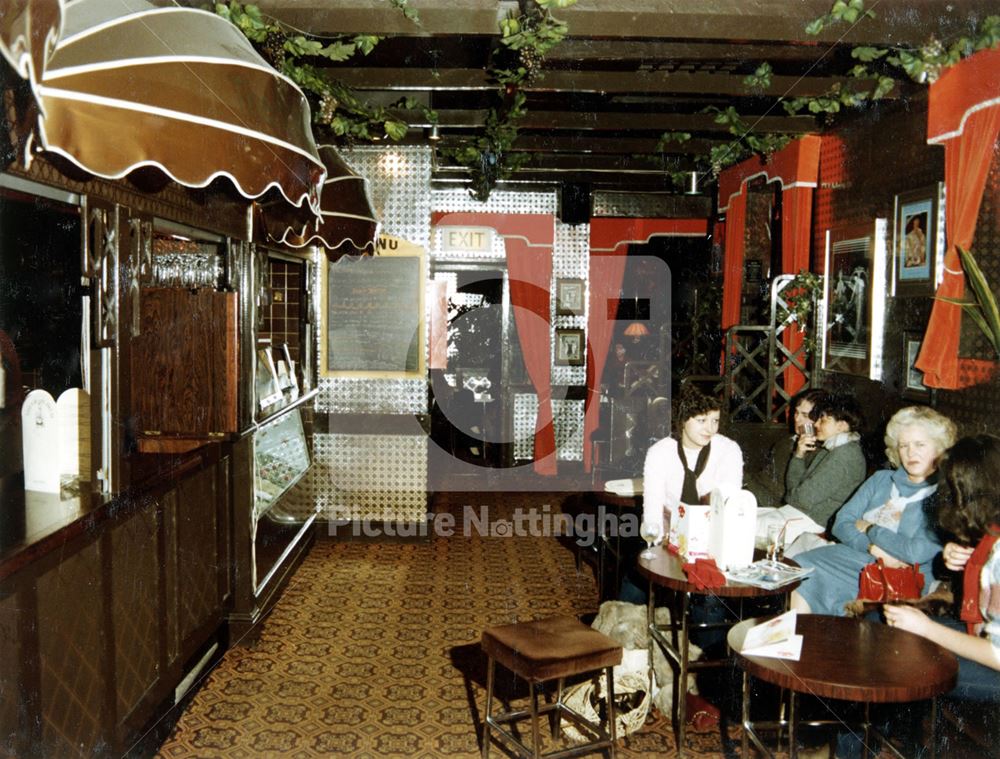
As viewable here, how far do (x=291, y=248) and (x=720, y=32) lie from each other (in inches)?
127

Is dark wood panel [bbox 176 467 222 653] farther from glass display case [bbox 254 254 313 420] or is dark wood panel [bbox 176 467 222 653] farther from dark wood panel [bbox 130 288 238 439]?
glass display case [bbox 254 254 313 420]

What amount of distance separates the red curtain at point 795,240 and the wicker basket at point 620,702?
373 centimetres

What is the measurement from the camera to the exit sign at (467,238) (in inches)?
392

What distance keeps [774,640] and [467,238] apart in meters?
7.63

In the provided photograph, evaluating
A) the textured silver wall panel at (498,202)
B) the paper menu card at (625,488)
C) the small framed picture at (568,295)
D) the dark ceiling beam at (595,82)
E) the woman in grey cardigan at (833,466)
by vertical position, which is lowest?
the paper menu card at (625,488)

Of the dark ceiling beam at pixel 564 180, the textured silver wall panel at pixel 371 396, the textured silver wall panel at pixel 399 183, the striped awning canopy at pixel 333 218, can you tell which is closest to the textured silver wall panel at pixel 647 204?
the dark ceiling beam at pixel 564 180

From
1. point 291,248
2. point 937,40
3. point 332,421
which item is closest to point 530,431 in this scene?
point 332,421

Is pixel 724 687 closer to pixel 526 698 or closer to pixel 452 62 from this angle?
pixel 526 698

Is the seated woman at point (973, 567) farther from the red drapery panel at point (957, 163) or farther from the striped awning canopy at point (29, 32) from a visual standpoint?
the striped awning canopy at point (29, 32)

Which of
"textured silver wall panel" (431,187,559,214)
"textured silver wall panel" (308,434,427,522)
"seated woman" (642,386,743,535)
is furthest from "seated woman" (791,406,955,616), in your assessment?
"textured silver wall panel" (431,187,559,214)

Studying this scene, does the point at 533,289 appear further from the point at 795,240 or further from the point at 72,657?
the point at 72,657

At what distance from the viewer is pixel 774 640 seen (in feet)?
9.68

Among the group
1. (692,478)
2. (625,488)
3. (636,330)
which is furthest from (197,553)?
(636,330)

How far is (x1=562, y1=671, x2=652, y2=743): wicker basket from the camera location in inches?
152
